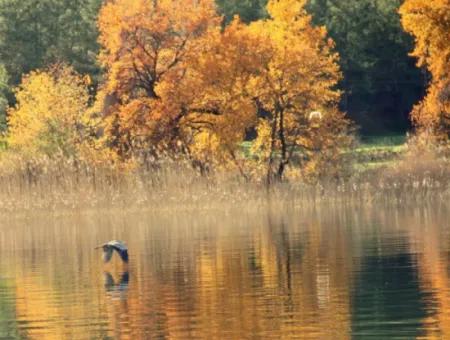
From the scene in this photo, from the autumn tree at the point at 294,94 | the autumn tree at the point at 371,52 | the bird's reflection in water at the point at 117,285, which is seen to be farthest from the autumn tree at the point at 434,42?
the autumn tree at the point at 371,52

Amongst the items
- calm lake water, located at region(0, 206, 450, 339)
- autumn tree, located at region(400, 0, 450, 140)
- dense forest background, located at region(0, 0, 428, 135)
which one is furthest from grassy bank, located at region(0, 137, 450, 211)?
dense forest background, located at region(0, 0, 428, 135)


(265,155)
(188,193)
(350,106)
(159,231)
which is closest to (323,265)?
(159,231)

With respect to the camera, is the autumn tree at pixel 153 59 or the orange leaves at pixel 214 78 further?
the autumn tree at pixel 153 59

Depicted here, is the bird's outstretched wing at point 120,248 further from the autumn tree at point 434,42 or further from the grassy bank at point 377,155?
the autumn tree at point 434,42

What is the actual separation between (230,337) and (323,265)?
8.06 meters

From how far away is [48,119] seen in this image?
2136 inches

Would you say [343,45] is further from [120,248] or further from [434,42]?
[120,248]

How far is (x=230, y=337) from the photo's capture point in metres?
16.4

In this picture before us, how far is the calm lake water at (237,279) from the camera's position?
17.4 metres

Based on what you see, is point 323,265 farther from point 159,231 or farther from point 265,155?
point 265,155

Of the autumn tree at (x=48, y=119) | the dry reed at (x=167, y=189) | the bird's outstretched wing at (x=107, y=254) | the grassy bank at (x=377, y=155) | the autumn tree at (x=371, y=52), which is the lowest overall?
the bird's outstretched wing at (x=107, y=254)

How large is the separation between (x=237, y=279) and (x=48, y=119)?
32319mm

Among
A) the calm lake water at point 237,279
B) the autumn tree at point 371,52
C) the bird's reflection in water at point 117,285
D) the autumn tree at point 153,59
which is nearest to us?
the calm lake water at point 237,279

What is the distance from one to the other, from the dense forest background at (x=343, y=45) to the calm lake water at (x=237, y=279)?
43089mm
